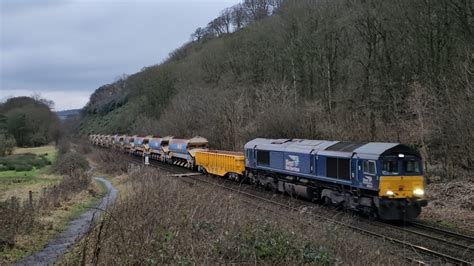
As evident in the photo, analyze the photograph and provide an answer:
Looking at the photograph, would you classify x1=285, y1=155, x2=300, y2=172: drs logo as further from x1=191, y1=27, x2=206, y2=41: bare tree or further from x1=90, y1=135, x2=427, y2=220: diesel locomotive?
x1=191, y1=27, x2=206, y2=41: bare tree

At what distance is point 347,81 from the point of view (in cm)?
4366

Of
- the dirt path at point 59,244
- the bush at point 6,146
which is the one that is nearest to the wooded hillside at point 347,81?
the dirt path at point 59,244

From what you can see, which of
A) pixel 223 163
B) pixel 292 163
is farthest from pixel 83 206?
pixel 223 163

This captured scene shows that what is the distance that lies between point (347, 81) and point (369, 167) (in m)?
25.6

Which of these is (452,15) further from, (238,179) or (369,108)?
(238,179)

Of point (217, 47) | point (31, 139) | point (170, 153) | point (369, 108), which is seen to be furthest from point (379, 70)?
point (31, 139)

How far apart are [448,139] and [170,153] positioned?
3441cm

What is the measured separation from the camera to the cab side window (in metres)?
19.0

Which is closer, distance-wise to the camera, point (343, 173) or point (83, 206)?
point (343, 173)

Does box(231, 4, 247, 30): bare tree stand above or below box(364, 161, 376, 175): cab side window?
above

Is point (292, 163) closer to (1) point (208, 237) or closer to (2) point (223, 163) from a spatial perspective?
(2) point (223, 163)

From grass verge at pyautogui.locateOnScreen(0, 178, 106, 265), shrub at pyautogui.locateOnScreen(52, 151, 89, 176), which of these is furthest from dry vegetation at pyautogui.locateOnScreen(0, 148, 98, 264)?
shrub at pyautogui.locateOnScreen(52, 151, 89, 176)

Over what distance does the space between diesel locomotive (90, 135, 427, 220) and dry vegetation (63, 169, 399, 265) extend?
5.80m

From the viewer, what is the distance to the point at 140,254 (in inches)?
369
